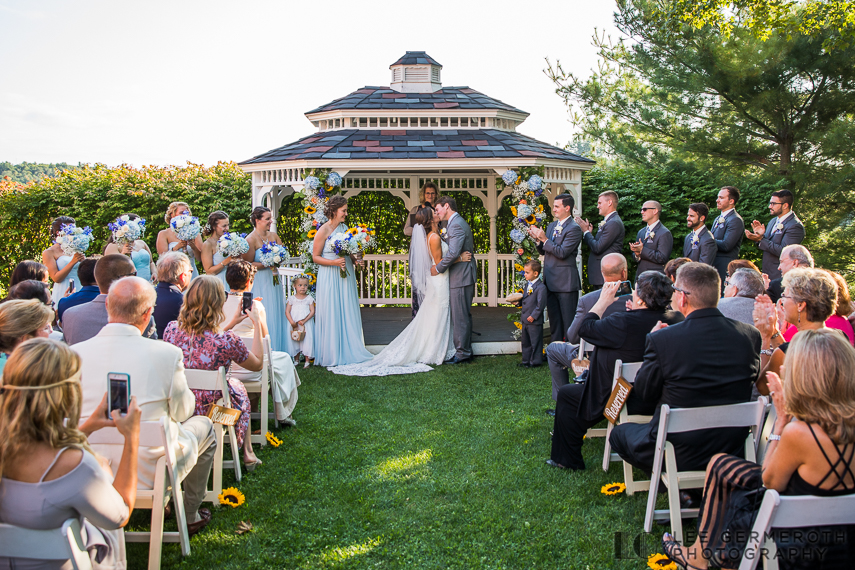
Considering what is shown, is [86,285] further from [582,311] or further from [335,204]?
[582,311]

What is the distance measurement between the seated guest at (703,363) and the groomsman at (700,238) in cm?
497

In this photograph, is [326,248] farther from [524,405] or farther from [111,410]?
[111,410]

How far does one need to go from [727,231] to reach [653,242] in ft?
3.20

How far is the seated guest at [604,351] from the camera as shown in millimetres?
4742

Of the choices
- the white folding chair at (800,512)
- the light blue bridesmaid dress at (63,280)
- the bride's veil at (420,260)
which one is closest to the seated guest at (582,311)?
the white folding chair at (800,512)

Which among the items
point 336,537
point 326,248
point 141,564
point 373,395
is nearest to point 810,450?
point 336,537

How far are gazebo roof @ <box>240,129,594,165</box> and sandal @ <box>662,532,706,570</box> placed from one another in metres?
6.72

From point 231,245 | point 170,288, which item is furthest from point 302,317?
point 170,288

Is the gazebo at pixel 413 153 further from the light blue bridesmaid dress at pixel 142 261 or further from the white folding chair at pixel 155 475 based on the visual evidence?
the white folding chair at pixel 155 475

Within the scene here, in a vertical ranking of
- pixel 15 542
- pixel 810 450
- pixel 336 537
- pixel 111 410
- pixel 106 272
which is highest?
pixel 106 272

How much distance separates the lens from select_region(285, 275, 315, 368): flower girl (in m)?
8.97

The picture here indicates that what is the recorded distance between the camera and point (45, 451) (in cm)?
251

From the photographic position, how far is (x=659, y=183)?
1211 centimetres

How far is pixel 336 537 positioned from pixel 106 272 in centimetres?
262
